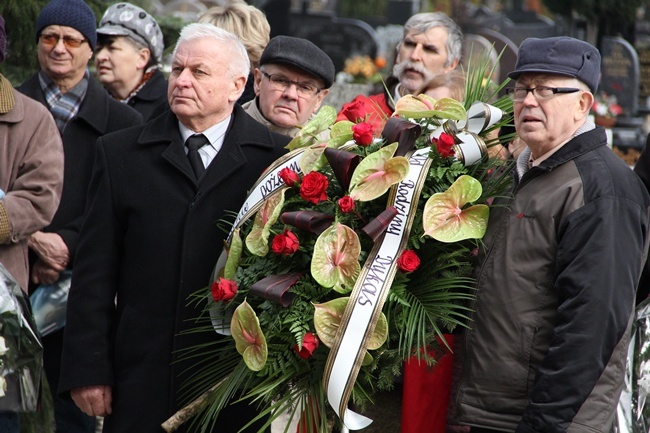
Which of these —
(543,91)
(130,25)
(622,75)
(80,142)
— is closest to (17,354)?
(80,142)

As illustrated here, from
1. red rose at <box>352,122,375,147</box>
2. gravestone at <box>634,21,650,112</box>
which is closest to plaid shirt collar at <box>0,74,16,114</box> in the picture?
red rose at <box>352,122,375,147</box>

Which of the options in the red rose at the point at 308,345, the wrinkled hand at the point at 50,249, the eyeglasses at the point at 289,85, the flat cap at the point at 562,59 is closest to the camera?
the red rose at the point at 308,345

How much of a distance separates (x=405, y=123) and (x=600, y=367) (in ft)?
3.10

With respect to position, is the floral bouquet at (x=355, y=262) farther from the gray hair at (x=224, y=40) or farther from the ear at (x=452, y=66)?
the ear at (x=452, y=66)

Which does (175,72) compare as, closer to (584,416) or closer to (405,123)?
(405,123)

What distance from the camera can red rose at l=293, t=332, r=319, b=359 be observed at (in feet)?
9.09

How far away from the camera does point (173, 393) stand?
3244 millimetres

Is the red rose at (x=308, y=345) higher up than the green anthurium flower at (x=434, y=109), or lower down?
lower down

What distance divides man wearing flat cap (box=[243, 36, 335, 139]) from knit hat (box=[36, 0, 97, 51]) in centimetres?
115

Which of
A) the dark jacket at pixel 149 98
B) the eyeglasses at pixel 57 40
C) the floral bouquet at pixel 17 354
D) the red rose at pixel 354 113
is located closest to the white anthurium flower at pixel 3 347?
the floral bouquet at pixel 17 354

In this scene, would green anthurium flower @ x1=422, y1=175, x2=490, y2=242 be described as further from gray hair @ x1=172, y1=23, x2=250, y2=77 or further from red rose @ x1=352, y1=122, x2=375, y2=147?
gray hair @ x1=172, y1=23, x2=250, y2=77

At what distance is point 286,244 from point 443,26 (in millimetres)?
2663

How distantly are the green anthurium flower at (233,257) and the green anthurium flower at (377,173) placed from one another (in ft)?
1.42

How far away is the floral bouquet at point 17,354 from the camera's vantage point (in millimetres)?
3287
